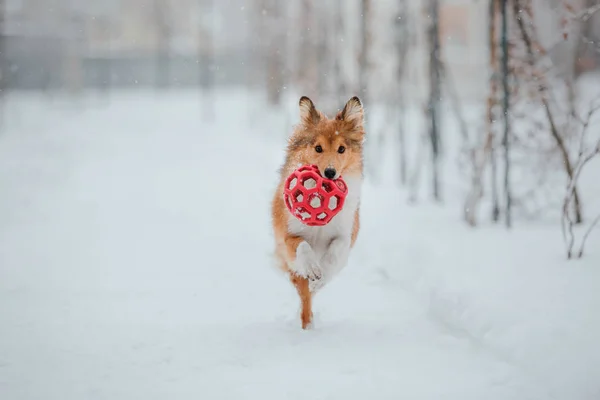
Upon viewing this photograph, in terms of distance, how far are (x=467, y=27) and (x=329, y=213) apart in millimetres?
30465

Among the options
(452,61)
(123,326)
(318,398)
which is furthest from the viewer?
(452,61)

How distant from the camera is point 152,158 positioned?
19469 millimetres

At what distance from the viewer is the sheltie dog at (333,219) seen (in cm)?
512

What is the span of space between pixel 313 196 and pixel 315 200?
0.18 feet

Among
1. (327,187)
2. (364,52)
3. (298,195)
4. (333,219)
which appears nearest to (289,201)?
(298,195)

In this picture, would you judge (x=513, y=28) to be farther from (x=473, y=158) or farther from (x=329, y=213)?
(x=329, y=213)

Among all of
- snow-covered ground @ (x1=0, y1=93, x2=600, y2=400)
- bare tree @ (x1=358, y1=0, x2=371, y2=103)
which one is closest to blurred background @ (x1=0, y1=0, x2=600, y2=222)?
bare tree @ (x1=358, y1=0, x2=371, y2=103)

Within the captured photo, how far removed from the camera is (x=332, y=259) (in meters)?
5.19

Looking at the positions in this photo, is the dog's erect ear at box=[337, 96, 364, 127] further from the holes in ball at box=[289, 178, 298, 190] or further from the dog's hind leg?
the dog's hind leg

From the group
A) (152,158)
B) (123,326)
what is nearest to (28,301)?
(123,326)

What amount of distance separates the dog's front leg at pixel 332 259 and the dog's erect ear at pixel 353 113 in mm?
Answer: 1094

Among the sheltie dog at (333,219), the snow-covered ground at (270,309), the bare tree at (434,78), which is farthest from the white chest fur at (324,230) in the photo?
the bare tree at (434,78)

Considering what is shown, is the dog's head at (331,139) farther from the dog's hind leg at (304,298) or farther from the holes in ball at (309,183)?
the dog's hind leg at (304,298)

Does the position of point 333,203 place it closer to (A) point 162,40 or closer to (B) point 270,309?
(B) point 270,309
